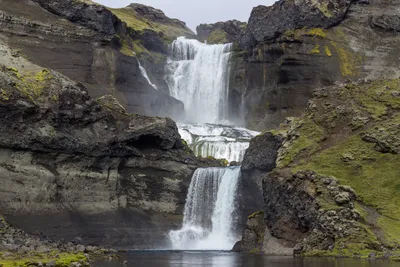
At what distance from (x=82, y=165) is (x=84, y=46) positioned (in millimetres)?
49860

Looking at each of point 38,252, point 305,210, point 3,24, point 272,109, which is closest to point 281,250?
point 305,210

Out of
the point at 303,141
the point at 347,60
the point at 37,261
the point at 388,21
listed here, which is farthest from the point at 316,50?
the point at 37,261

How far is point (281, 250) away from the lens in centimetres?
6575

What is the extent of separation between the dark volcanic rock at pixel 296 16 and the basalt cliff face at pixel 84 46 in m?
27.9

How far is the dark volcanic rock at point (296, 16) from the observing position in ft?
424

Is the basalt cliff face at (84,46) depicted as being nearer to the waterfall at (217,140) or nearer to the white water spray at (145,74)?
the white water spray at (145,74)

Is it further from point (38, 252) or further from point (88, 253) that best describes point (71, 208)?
point (38, 252)

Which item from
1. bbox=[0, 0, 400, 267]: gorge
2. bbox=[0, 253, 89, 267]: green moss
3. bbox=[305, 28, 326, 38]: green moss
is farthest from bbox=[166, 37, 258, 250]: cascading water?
bbox=[0, 253, 89, 267]: green moss

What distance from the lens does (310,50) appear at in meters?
127

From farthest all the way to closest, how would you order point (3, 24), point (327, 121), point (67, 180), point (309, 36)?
point (309, 36) < point (3, 24) < point (67, 180) < point (327, 121)

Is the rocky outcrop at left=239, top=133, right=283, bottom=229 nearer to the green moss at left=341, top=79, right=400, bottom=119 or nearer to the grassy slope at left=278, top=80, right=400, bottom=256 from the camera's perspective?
the grassy slope at left=278, top=80, right=400, bottom=256

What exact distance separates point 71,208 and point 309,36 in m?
68.2

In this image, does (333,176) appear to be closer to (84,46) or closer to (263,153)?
(263,153)

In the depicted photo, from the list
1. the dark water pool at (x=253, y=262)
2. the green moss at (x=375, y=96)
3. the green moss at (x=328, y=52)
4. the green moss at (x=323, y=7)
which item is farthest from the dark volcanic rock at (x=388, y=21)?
the dark water pool at (x=253, y=262)
